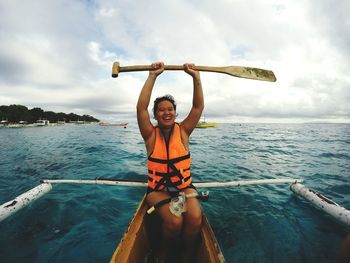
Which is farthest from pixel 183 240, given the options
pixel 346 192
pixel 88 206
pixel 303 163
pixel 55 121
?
pixel 55 121

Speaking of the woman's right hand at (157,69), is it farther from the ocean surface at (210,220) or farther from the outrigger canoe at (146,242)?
the ocean surface at (210,220)

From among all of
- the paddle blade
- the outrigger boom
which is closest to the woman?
the paddle blade

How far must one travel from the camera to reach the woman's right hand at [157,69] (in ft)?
11.0

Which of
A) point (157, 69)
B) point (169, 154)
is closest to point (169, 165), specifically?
point (169, 154)

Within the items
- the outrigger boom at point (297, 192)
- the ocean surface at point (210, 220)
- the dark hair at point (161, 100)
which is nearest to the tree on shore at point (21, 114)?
the ocean surface at point (210, 220)

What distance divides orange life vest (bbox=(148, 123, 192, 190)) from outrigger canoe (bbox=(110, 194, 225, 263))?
57 centimetres

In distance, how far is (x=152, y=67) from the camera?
11.1 ft

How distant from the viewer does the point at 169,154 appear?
3166 mm

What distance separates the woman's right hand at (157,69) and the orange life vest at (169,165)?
107cm

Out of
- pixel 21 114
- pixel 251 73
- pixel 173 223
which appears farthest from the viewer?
pixel 21 114

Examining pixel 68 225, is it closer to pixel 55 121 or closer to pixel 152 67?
pixel 152 67

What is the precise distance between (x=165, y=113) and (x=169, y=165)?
834mm

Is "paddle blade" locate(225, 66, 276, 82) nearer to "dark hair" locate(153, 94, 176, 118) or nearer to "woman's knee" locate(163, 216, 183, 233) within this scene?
"dark hair" locate(153, 94, 176, 118)

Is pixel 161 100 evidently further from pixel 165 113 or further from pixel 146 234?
pixel 146 234
